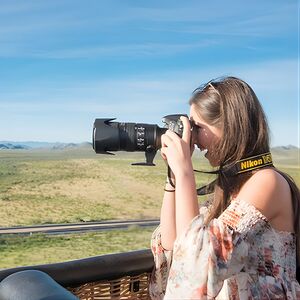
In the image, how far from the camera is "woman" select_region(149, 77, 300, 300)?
1.02 meters

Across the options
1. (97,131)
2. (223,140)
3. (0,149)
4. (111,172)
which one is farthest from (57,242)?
(223,140)

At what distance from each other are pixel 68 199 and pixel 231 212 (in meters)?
2.13

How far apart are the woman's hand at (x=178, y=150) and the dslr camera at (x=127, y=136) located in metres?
0.08

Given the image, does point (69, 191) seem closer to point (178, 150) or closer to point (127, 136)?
point (127, 136)

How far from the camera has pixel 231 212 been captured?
1.12 meters

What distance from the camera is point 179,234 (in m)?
1.06

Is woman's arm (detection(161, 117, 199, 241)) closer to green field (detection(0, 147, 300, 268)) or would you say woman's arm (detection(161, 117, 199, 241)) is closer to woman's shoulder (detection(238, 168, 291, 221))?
woman's shoulder (detection(238, 168, 291, 221))

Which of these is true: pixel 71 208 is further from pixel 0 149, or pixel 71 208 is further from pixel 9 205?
pixel 0 149

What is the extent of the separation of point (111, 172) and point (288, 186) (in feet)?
6.39

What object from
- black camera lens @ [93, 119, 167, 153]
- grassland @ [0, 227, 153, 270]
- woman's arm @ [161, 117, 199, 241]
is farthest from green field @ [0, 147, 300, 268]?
woman's arm @ [161, 117, 199, 241]

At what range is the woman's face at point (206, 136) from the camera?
1255 mm

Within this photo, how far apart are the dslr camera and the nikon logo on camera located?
0.66 ft

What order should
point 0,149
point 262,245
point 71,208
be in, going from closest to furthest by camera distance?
point 262,245 → point 0,149 → point 71,208

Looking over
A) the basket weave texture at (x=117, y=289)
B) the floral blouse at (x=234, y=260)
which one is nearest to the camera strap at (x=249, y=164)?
the floral blouse at (x=234, y=260)
